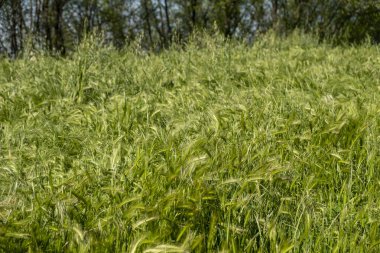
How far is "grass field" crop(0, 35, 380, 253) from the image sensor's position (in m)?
1.93

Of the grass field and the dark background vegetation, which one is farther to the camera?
the dark background vegetation

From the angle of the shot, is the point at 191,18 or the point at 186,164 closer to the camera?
the point at 186,164

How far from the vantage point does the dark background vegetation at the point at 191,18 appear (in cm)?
1647

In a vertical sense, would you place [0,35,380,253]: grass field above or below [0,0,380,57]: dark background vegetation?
below

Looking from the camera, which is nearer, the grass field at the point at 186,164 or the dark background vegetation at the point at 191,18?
the grass field at the point at 186,164

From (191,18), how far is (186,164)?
2396cm

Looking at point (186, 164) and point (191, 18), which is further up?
point (191, 18)

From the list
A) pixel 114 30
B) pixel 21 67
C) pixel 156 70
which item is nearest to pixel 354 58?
pixel 156 70

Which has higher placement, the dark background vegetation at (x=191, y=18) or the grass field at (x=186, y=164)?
the dark background vegetation at (x=191, y=18)

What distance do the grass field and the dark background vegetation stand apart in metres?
8.31

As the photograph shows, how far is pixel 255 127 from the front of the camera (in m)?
3.25

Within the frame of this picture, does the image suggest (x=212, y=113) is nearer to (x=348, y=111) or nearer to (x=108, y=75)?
(x=348, y=111)

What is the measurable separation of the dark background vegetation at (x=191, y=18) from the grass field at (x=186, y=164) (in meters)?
8.31

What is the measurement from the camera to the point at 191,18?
25.2 metres
